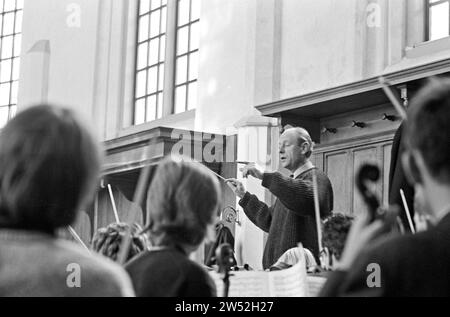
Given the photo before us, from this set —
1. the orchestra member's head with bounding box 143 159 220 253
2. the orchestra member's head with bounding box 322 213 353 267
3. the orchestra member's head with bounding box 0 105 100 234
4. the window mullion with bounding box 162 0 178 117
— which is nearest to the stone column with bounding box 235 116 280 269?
the window mullion with bounding box 162 0 178 117

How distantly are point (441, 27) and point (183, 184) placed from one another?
290 inches

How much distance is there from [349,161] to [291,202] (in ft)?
13.9

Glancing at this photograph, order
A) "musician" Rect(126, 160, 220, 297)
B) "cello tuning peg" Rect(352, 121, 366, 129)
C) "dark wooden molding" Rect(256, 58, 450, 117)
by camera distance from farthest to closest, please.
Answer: "cello tuning peg" Rect(352, 121, 366, 129) < "dark wooden molding" Rect(256, 58, 450, 117) < "musician" Rect(126, 160, 220, 297)

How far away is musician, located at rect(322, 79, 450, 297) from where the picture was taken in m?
1.85

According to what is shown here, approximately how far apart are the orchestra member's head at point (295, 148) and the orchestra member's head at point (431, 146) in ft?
13.7

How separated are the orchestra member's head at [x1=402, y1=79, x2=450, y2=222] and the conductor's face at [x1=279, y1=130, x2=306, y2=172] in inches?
164

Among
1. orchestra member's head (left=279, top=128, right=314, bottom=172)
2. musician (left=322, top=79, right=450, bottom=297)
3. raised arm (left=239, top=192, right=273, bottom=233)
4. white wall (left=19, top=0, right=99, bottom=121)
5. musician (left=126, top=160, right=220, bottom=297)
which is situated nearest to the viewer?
musician (left=322, top=79, right=450, bottom=297)

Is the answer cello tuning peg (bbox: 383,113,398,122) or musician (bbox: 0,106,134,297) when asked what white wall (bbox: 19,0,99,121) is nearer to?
cello tuning peg (bbox: 383,113,398,122)

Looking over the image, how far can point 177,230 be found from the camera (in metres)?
2.38

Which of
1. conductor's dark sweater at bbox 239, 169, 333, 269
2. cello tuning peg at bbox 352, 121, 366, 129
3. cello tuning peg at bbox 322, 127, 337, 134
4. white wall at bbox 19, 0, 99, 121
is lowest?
conductor's dark sweater at bbox 239, 169, 333, 269

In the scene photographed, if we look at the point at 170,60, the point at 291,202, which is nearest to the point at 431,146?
the point at 291,202

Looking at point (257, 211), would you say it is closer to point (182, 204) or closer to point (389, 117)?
point (389, 117)

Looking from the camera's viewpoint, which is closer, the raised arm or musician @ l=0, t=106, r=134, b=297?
musician @ l=0, t=106, r=134, b=297

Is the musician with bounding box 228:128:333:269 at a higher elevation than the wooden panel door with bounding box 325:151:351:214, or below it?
below
